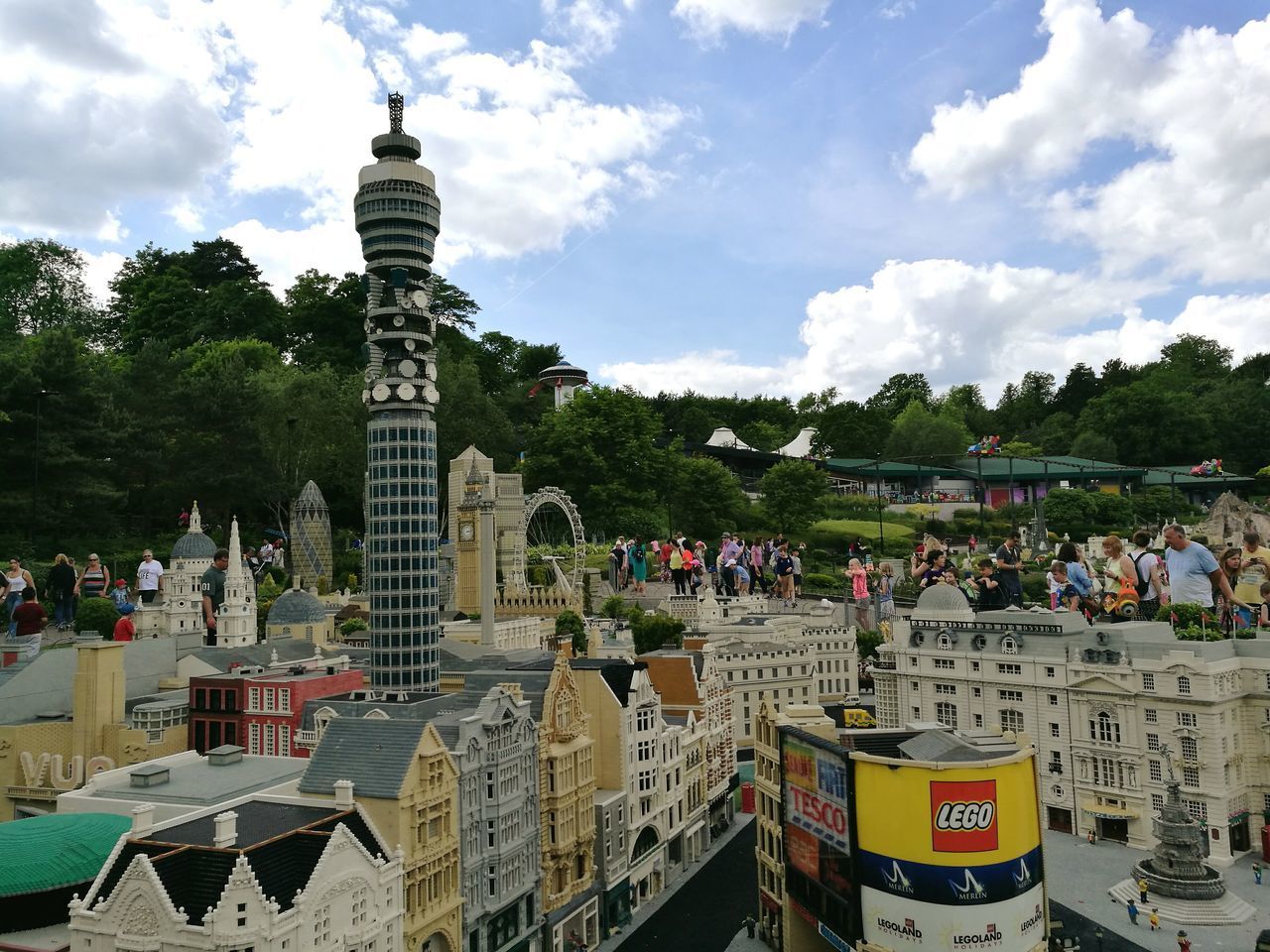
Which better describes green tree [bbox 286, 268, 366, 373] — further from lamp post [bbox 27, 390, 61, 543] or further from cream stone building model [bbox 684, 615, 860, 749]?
cream stone building model [bbox 684, 615, 860, 749]

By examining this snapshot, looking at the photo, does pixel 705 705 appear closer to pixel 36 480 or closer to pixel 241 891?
pixel 241 891

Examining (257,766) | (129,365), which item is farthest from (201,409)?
(257,766)

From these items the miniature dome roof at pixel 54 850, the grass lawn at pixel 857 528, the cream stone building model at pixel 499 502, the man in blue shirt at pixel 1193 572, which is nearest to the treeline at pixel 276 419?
the grass lawn at pixel 857 528

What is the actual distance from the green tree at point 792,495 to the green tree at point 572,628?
4988cm

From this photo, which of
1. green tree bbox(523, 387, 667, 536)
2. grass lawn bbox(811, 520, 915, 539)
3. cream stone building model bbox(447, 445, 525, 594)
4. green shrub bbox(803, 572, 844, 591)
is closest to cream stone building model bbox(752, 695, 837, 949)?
cream stone building model bbox(447, 445, 525, 594)

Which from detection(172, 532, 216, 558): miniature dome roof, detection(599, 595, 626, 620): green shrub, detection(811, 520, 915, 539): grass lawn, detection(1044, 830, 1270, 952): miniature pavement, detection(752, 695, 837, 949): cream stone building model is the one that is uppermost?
detection(811, 520, 915, 539): grass lawn

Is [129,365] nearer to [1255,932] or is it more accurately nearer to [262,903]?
[262,903]

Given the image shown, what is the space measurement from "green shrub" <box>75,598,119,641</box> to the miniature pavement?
51925 millimetres

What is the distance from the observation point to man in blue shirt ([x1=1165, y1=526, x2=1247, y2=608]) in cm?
3553

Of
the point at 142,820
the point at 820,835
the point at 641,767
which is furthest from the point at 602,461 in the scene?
the point at 142,820

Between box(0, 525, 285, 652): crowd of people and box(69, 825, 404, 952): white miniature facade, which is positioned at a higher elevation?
box(0, 525, 285, 652): crowd of people

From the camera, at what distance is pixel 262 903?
1015 inches

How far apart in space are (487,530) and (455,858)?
31.3 metres

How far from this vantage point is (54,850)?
104 ft
